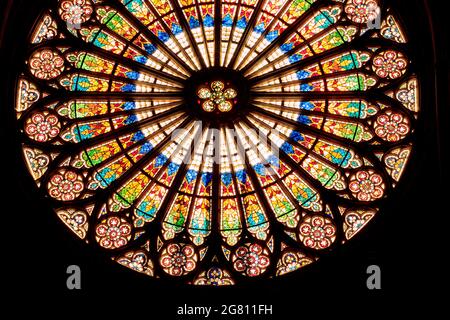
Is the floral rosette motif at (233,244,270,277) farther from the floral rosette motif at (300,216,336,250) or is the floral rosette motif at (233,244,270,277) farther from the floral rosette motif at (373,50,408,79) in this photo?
the floral rosette motif at (373,50,408,79)

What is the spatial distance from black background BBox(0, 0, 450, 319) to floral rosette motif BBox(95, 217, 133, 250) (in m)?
0.32

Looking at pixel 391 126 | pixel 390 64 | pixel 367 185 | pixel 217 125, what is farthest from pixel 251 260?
pixel 390 64

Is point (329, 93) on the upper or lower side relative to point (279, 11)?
lower

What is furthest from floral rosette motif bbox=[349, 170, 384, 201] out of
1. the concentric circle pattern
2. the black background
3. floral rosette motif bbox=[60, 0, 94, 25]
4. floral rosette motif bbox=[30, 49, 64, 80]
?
floral rosette motif bbox=[60, 0, 94, 25]

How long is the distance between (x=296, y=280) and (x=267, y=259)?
2.10ft

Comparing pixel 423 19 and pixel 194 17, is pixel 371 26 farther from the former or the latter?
pixel 194 17

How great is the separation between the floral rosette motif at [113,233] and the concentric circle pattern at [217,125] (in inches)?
0.7

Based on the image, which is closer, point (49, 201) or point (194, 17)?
point (49, 201)

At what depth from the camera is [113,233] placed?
15.6 m

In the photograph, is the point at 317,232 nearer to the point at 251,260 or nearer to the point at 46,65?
the point at 251,260

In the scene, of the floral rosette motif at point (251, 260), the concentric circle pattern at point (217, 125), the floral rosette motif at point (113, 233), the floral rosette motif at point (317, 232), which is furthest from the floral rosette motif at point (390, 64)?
the floral rosette motif at point (113, 233)
